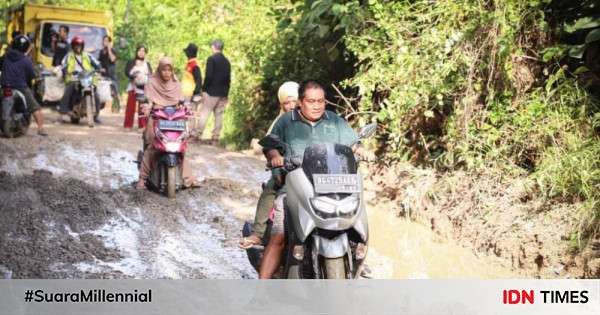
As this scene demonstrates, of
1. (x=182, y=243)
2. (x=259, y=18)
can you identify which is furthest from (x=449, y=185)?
(x=259, y=18)

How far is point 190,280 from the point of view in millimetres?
6691

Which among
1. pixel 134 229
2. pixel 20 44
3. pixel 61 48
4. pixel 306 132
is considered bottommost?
pixel 134 229

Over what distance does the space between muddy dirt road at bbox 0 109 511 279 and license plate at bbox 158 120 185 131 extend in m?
0.79

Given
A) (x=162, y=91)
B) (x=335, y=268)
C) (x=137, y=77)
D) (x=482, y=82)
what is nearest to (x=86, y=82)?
(x=137, y=77)

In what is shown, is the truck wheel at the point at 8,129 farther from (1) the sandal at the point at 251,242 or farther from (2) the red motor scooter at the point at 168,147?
(1) the sandal at the point at 251,242

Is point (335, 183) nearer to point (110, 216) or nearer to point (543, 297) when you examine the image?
point (543, 297)

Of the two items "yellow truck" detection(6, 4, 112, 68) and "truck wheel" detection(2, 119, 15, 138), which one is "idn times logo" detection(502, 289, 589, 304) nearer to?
"truck wheel" detection(2, 119, 15, 138)

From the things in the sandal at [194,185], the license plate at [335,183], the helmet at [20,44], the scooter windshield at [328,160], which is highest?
the helmet at [20,44]

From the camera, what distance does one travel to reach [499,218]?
8.29 metres

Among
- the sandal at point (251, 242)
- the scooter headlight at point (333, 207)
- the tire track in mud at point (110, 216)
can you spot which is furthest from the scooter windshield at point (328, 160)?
the tire track in mud at point (110, 216)

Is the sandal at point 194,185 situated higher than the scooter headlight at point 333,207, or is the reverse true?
the scooter headlight at point 333,207

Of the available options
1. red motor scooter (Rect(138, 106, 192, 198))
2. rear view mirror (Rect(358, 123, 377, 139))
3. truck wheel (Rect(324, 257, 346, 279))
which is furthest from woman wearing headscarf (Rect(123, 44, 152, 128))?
truck wheel (Rect(324, 257, 346, 279))

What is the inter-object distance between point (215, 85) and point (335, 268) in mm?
10313

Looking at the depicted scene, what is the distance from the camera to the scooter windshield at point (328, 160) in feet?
17.7
